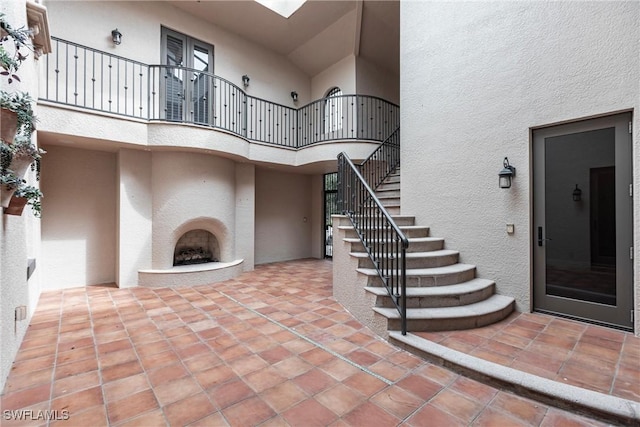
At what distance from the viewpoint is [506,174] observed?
3617 millimetres

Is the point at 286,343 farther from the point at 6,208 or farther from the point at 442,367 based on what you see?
the point at 6,208

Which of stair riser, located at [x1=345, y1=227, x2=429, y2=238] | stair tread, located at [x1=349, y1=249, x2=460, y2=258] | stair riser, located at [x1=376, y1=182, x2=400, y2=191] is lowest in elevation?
stair tread, located at [x1=349, y1=249, x2=460, y2=258]

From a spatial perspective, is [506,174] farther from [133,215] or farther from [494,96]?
[133,215]

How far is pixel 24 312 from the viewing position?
2.88 metres

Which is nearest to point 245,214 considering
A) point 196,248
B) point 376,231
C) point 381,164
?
point 196,248

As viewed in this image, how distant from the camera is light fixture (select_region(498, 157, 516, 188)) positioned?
11.9 ft

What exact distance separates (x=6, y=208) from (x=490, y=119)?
525 cm

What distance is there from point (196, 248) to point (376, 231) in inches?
172

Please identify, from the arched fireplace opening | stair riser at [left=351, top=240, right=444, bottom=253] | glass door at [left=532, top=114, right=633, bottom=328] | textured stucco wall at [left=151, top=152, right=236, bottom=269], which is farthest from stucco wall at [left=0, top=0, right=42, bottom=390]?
glass door at [left=532, top=114, right=633, bottom=328]

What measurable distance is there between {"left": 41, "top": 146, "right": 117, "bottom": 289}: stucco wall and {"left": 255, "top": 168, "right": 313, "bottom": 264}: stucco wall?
3.21 meters

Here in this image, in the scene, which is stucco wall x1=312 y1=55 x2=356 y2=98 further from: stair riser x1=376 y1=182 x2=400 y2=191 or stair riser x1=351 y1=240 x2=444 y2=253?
stair riser x1=351 y1=240 x2=444 y2=253

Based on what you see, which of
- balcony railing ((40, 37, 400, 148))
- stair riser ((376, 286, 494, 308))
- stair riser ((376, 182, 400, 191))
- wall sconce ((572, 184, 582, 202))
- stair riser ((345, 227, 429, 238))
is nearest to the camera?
stair riser ((376, 286, 494, 308))

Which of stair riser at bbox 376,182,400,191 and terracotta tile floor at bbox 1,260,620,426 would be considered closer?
terracotta tile floor at bbox 1,260,620,426

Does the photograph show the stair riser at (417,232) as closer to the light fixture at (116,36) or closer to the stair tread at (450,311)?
the stair tread at (450,311)
